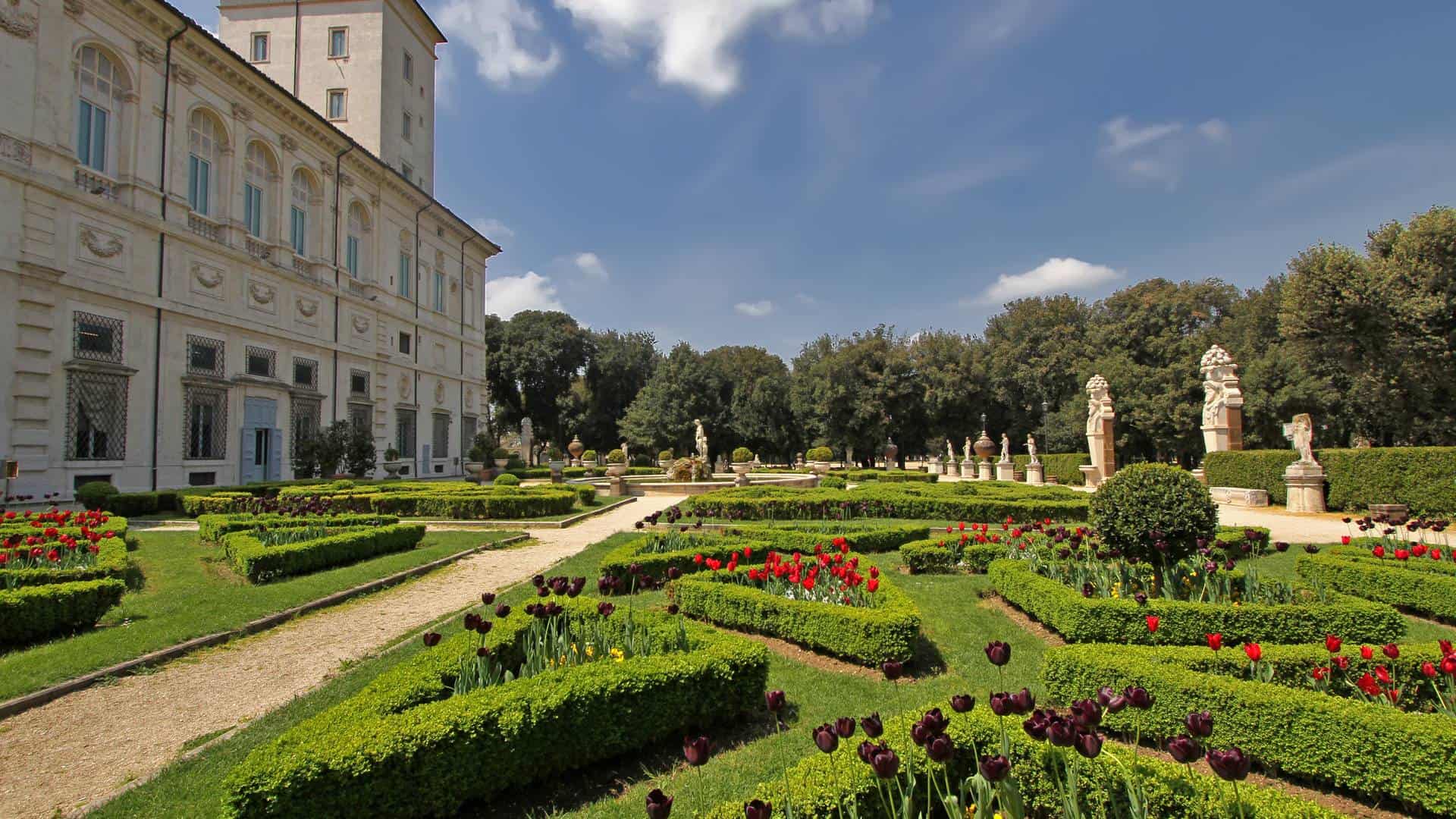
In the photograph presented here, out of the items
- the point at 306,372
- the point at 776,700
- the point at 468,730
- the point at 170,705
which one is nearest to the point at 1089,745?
the point at 776,700

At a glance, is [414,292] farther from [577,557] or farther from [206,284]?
[577,557]

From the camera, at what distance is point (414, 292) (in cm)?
3441

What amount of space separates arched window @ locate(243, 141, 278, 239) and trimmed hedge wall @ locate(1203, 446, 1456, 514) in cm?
3429

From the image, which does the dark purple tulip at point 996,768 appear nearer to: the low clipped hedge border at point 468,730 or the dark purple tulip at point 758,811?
the dark purple tulip at point 758,811

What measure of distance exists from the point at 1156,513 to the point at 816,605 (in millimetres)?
3620

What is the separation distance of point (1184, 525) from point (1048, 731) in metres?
5.58

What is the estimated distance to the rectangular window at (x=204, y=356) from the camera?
21000mm

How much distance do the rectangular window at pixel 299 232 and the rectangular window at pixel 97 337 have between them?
869 centimetres

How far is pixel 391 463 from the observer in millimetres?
29781

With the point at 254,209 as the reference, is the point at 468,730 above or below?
below

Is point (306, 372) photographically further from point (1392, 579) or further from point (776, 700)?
point (1392, 579)

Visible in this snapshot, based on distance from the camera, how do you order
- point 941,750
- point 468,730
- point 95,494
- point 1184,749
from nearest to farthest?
point 1184,749 → point 941,750 → point 468,730 → point 95,494

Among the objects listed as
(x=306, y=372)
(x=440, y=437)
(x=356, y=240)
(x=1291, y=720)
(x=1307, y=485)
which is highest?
(x=356, y=240)

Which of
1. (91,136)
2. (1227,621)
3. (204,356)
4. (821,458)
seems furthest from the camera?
(821,458)
